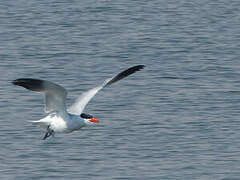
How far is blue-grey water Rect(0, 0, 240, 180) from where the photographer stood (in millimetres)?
16875

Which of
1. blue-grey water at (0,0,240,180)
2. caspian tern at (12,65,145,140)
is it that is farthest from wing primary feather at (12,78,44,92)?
blue-grey water at (0,0,240,180)

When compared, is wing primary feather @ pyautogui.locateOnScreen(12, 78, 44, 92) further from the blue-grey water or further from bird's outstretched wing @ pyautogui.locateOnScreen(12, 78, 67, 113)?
the blue-grey water

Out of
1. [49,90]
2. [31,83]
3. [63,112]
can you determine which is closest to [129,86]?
[63,112]

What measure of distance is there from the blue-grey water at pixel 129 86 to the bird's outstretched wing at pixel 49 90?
137cm

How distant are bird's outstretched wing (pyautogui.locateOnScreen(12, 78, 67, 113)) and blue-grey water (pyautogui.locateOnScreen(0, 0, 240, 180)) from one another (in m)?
1.37

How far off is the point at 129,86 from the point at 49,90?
7.58m

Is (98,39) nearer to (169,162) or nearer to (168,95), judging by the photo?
(168,95)

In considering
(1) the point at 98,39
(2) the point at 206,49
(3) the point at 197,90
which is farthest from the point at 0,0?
(3) the point at 197,90

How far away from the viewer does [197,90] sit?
22188 mm

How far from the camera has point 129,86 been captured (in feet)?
73.7

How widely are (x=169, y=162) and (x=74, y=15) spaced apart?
54.5ft

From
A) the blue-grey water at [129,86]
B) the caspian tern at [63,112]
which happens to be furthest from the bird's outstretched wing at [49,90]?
the blue-grey water at [129,86]

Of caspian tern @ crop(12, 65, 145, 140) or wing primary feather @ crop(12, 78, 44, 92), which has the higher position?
wing primary feather @ crop(12, 78, 44, 92)

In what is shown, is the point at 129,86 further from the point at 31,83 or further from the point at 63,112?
the point at 31,83
